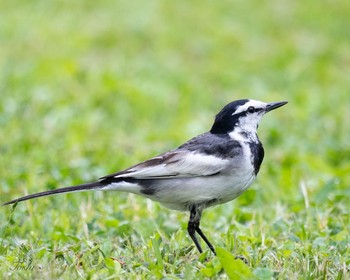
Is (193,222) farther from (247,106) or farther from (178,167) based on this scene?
(247,106)

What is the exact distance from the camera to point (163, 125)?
32.3 ft

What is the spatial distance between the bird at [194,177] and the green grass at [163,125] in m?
0.29

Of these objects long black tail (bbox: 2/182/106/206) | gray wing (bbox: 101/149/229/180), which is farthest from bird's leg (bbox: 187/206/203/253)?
long black tail (bbox: 2/182/106/206)

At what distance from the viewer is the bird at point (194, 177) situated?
17.6 ft

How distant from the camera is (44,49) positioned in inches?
470

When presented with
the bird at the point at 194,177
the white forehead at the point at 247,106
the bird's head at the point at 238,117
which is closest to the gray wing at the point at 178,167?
the bird at the point at 194,177

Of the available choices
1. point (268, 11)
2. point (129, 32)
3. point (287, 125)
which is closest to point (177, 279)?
point (287, 125)

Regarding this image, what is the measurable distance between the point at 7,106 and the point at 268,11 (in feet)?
26.5

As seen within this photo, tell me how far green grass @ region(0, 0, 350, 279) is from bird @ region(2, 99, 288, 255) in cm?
29

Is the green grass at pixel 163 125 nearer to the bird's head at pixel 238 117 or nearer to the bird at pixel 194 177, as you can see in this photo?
the bird at pixel 194 177

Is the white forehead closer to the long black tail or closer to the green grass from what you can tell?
the green grass

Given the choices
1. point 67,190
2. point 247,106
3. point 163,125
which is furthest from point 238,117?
point 163,125

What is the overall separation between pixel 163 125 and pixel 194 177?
175 inches

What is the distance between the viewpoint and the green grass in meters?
5.10
